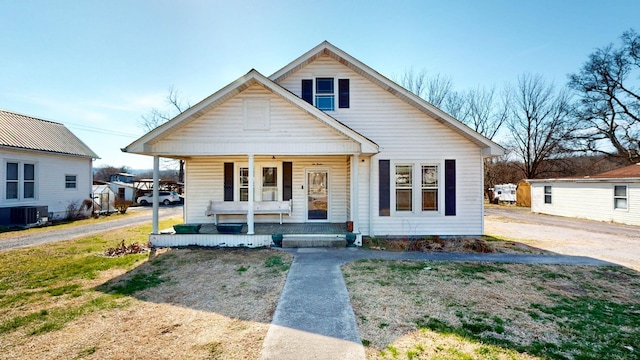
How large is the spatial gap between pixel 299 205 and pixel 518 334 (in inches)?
338

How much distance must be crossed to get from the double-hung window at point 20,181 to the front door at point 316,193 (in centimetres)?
1487

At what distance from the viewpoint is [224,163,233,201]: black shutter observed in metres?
11.4

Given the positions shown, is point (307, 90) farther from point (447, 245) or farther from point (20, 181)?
point (20, 181)

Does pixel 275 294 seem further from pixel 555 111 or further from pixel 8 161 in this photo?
pixel 555 111

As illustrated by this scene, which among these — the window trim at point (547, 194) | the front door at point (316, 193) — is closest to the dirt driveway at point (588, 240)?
the window trim at point (547, 194)

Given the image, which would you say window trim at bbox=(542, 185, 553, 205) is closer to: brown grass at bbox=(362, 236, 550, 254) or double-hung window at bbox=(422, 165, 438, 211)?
brown grass at bbox=(362, 236, 550, 254)

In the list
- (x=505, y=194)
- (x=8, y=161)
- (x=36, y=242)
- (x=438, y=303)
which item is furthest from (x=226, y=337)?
(x=505, y=194)

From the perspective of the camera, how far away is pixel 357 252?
815 centimetres

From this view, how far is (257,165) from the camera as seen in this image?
37.7 ft

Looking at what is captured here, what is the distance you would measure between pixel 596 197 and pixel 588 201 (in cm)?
53

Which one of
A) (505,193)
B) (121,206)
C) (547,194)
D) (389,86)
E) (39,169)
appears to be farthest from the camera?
(505,193)

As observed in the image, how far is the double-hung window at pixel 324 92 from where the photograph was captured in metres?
10.6

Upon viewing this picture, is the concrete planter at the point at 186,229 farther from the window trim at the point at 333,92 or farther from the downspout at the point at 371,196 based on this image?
the window trim at the point at 333,92

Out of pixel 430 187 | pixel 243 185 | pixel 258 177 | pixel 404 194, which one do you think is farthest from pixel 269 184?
pixel 430 187
